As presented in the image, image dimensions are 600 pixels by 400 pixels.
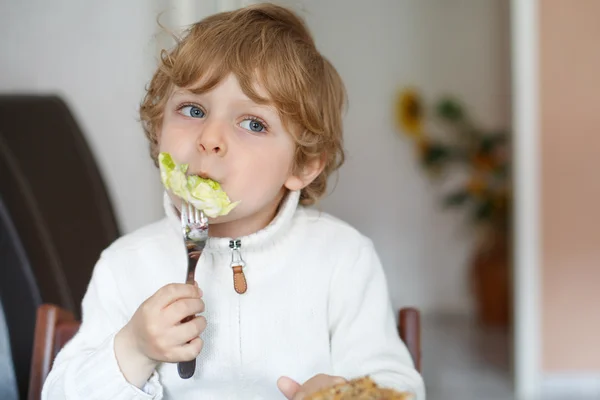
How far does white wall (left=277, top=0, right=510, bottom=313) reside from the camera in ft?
11.8

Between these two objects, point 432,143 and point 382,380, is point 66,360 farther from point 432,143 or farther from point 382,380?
point 432,143

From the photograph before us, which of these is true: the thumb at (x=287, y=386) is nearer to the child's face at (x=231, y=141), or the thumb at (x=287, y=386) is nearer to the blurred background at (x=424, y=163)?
the child's face at (x=231, y=141)

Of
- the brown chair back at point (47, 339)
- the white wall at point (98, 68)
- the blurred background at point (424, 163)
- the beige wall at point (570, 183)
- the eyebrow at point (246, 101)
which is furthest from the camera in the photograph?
the beige wall at point (570, 183)

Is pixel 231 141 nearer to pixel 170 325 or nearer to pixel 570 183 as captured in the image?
pixel 170 325

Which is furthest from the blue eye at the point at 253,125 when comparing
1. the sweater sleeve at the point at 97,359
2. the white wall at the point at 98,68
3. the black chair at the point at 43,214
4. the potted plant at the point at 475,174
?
the potted plant at the point at 475,174

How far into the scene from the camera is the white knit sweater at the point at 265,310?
2.71 ft

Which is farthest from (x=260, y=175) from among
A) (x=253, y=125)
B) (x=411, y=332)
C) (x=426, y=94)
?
(x=426, y=94)

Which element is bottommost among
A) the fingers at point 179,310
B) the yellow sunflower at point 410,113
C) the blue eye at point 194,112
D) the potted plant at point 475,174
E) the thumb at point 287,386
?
the potted plant at point 475,174

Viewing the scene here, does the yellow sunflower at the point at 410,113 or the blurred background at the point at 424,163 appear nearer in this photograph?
the blurred background at the point at 424,163

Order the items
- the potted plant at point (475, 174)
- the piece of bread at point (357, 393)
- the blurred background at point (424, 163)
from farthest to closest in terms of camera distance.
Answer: the potted plant at point (475, 174)
the blurred background at point (424, 163)
the piece of bread at point (357, 393)

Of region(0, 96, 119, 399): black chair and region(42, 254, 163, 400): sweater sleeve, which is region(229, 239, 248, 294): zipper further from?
region(0, 96, 119, 399): black chair

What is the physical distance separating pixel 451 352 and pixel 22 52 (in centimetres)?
234

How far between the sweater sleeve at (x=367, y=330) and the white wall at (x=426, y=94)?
267cm

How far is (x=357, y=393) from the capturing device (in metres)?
0.67
